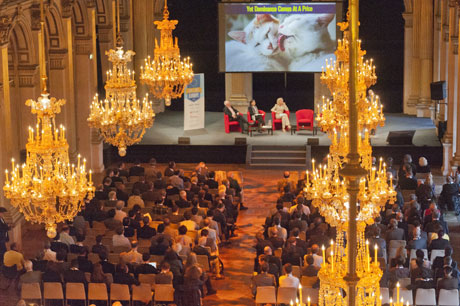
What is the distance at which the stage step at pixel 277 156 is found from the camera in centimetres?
2842

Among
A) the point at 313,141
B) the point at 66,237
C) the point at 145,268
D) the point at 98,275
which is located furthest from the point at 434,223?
the point at 313,141

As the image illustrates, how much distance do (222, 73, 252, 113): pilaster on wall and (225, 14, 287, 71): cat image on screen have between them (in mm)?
2876

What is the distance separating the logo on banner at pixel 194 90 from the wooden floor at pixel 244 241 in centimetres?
210

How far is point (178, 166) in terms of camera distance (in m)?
28.8

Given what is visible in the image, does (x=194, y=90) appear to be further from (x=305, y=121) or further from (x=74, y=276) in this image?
(x=74, y=276)

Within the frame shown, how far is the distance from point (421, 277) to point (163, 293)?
4.18 meters

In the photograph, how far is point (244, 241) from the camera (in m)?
22.0

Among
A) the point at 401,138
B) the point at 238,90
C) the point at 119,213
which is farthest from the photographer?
the point at 238,90

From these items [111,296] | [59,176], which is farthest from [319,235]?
[59,176]

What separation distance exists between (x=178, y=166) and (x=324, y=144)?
4.19 meters

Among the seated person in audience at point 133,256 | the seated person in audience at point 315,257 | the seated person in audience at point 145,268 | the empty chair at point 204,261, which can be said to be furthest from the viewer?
the empty chair at point 204,261

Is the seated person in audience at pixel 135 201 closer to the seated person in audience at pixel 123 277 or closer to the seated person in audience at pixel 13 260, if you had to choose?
the seated person in audience at pixel 13 260

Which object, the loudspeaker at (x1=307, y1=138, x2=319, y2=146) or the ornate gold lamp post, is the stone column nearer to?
the loudspeaker at (x1=307, y1=138, x2=319, y2=146)

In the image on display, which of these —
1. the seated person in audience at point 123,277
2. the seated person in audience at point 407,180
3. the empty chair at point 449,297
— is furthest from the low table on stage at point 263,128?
the empty chair at point 449,297
